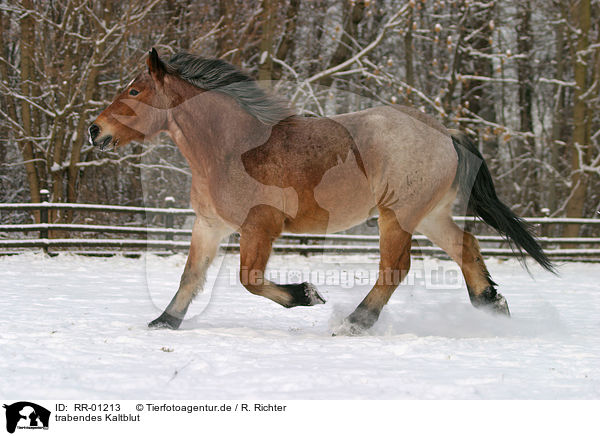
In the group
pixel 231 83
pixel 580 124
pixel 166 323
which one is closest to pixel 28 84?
pixel 231 83

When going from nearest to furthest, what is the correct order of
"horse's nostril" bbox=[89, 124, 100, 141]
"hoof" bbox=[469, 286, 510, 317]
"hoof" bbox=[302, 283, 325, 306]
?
1. "hoof" bbox=[302, 283, 325, 306]
2. "horse's nostril" bbox=[89, 124, 100, 141]
3. "hoof" bbox=[469, 286, 510, 317]

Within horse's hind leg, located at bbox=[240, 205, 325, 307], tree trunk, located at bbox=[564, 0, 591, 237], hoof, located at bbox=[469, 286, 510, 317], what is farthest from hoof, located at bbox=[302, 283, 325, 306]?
tree trunk, located at bbox=[564, 0, 591, 237]

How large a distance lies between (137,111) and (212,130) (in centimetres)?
64

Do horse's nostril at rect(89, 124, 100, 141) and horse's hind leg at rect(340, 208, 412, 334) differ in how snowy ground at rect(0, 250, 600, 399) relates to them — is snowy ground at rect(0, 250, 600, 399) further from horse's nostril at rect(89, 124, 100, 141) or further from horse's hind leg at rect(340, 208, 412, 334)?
horse's nostril at rect(89, 124, 100, 141)

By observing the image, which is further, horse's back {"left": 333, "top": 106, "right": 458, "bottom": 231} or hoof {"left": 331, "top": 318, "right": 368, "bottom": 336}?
horse's back {"left": 333, "top": 106, "right": 458, "bottom": 231}

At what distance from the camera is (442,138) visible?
5094 millimetres

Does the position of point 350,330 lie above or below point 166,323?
above

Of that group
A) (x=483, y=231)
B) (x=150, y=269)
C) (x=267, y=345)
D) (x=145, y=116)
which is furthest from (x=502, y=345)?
(x=483, y=231)

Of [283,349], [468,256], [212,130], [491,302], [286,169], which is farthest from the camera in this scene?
[468,256]

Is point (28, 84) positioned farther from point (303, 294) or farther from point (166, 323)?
point (303, 294)

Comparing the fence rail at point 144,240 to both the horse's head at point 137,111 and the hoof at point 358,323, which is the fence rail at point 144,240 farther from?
the hoof at point 358,323

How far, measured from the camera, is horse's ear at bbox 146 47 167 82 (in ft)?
16.5

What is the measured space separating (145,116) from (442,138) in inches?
96.0

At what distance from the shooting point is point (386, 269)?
191 inches
